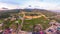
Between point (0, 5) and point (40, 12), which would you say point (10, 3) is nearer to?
point (0, 5)

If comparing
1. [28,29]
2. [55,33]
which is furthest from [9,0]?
[55,33]

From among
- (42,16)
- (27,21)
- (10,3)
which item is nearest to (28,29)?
(27,21)

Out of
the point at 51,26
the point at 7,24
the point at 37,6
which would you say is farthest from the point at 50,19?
the point at 7,24

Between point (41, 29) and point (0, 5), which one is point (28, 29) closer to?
point (41, 29)

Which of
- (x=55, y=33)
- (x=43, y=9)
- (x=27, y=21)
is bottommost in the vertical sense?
(x=55, y=33)

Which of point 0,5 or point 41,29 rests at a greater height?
point 0,5

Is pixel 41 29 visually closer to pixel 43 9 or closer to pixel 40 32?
pixel 40 32

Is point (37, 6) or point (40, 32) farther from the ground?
point (37, 6)

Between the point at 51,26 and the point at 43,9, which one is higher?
the point at 43,9
